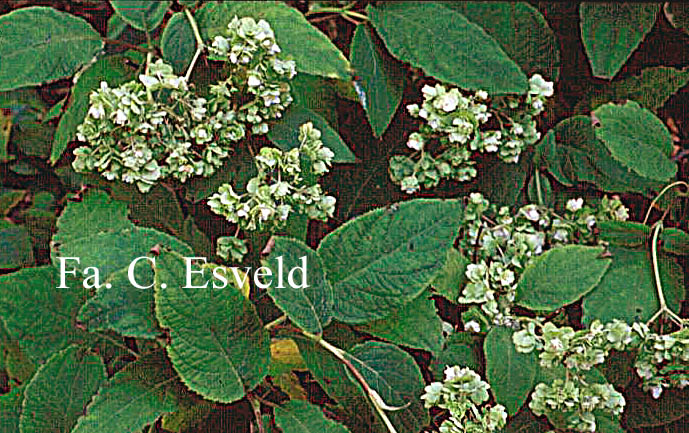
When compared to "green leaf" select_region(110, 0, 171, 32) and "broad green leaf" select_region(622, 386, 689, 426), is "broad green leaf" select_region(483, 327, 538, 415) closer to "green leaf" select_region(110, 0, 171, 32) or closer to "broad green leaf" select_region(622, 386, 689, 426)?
"broad green leaf" select_region(622, 386, 689, 426)

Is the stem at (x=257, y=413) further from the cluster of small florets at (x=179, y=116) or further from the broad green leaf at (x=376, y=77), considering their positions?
the broad green leaf at (x=376, y=77)

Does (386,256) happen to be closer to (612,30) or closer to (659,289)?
(659,289)

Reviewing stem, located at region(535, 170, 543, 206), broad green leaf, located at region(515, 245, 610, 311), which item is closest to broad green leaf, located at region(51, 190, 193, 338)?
broad green leaf, located at region(515, 245, 610, 311)

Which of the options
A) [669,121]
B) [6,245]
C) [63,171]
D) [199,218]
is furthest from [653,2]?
[6,245]

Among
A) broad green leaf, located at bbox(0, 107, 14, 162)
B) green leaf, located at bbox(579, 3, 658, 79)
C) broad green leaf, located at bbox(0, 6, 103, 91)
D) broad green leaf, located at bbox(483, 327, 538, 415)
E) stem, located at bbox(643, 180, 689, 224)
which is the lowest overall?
broad green leaf, located at bbox(0, 107, 14, 162)

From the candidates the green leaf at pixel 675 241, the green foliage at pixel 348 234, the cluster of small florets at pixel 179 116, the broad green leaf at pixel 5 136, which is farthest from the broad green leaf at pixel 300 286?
the broad green leaf at pixel 5 136

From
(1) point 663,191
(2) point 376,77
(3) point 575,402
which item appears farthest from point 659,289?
(2) point 376,77

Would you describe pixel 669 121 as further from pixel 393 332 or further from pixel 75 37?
pixel 75 37
